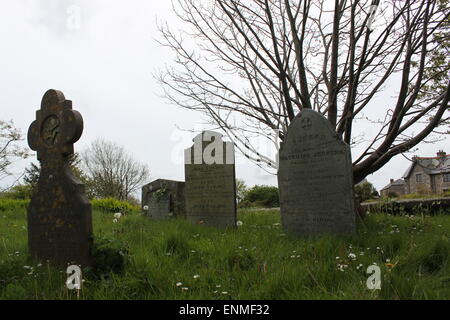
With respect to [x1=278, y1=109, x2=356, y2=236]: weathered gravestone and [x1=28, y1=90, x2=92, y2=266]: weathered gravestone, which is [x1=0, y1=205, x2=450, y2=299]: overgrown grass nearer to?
[x1=28, y1=90, x2=92, y2=266]: weathered gravestone

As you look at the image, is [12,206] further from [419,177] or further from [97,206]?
[419,177]

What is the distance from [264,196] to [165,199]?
36.1ft

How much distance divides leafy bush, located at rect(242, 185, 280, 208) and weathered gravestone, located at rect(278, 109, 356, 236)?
40.9ft

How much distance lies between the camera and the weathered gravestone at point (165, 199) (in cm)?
779

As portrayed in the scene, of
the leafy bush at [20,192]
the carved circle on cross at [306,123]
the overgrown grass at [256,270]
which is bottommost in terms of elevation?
the overgrown grass at [256,270]

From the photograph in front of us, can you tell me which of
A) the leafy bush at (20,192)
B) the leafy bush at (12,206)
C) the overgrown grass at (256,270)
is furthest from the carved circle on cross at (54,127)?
the leafy bush at (20,192)

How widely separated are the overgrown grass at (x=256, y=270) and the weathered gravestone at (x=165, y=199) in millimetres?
3404

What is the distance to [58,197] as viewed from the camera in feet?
12.3

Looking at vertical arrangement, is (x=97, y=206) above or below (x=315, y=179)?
below

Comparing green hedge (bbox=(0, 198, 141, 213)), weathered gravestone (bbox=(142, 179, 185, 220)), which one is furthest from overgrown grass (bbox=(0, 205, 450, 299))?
green hedge (bbox=(0, 198, 141, 213))

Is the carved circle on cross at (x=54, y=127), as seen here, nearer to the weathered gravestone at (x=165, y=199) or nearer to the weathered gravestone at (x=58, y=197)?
the weathered gravestone at (x=58, y=197)

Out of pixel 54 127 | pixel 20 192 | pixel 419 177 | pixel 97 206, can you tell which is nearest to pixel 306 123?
pixel 54 127

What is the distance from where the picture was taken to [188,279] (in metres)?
2.95
